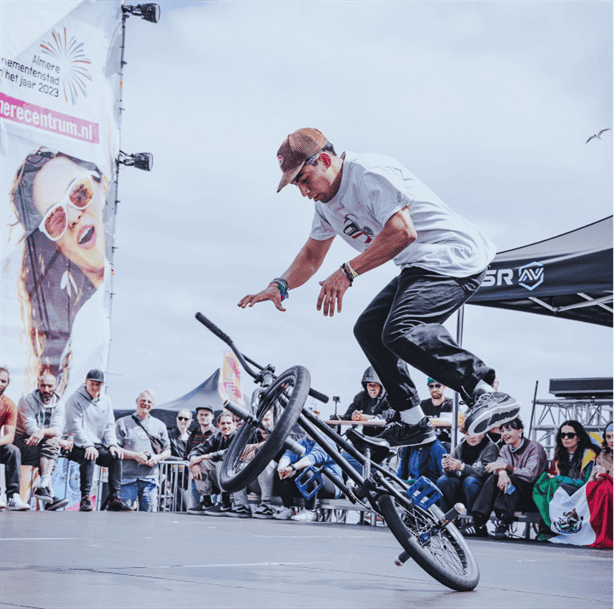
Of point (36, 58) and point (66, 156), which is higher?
point (36, 58)

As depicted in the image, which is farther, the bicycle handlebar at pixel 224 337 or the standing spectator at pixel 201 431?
the standing spectator at pixel 201 431

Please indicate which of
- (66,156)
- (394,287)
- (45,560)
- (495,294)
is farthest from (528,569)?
(66,156)

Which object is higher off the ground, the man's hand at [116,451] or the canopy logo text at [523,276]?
the canopy logo text at [523,276]

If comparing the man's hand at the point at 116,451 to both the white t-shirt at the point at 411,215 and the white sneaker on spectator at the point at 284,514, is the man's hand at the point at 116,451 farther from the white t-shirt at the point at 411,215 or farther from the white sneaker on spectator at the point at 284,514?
the white t-shirt at the point at 411,215

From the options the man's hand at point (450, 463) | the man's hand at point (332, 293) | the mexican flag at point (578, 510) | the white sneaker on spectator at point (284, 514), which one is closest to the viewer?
the man's hand at point (332, 293)

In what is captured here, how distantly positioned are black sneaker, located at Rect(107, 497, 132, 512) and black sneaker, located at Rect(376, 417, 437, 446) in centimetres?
601

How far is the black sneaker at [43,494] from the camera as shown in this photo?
349 inches

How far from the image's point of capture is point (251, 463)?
121 inches

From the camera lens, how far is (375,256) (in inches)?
126

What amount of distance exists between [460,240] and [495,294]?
3730mm

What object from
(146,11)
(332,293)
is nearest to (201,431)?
(146,11)

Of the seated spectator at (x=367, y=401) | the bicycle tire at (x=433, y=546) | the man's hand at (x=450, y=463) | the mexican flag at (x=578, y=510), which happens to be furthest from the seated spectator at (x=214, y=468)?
the bicycle tire at (x=433, y=546)

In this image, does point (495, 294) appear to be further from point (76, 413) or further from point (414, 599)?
point (76, 413)

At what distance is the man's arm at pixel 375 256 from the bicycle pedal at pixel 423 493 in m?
1.02
